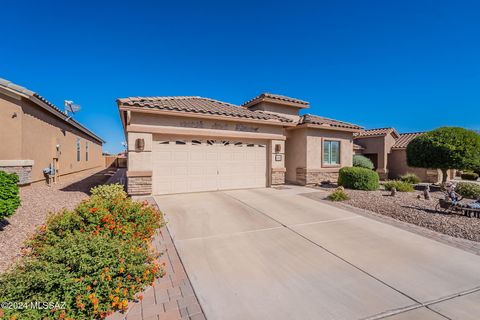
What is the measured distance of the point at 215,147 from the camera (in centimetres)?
1034

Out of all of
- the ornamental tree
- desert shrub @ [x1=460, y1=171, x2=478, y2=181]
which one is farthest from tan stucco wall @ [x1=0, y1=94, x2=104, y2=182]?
desert shrub @ [x1=460, y1=171, x2=478, y2=181]

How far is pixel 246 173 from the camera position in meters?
11.1

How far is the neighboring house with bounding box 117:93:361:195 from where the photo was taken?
877 centimetres

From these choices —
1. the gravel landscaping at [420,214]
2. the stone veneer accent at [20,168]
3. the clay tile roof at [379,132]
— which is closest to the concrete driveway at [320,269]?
the gravel landscaping at [420,214]

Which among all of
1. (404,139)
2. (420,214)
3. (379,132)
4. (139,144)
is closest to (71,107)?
(139,144)

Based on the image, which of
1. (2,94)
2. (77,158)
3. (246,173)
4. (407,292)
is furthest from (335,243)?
(77,158)

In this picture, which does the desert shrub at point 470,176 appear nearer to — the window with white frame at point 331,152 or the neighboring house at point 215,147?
the neighboring house at point 215,147

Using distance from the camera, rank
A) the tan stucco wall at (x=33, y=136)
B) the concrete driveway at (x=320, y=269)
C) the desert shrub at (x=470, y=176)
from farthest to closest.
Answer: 1. the desert shrub at (x=470, y=176)
2. the tan stucco wall at (x=33, y=136)
3. the concrete driveway at (x=320, y=269)

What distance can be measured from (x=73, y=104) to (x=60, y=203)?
10013 millimetres

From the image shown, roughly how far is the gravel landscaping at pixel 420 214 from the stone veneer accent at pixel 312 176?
324cm

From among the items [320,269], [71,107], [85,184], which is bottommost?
[320,269]

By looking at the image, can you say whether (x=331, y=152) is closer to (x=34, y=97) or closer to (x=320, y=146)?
(x=320, y=146)

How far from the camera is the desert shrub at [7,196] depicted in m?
4.75

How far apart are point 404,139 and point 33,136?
26.5 meters
